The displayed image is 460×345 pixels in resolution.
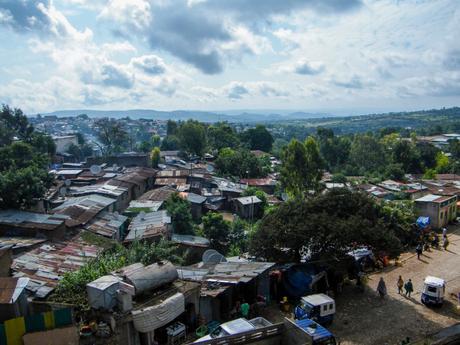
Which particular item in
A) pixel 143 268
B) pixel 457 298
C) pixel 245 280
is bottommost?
pixel 457 298

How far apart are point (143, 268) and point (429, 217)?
889 inches

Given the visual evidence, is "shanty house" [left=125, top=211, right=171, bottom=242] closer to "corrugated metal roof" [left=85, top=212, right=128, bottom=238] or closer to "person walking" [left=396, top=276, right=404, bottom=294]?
"corrugated metal roof" [left=85, top=212, right=128, bottom=238]

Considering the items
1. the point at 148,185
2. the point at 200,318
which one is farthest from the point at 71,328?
the point at 148,185

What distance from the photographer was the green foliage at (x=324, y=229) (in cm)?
1691

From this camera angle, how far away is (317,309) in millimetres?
14312

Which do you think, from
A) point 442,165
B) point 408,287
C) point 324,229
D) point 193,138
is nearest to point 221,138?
point 193,138

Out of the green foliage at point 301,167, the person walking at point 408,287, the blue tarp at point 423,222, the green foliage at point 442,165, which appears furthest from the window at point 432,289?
the green foliage at point 442,165

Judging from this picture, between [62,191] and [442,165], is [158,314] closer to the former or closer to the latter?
[62,191]

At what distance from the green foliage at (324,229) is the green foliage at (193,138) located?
3998 cm

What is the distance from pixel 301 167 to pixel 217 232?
41.4 feet

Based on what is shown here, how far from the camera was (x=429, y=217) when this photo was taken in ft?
Answer: 94.2

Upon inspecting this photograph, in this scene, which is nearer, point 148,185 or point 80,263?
point 80,263

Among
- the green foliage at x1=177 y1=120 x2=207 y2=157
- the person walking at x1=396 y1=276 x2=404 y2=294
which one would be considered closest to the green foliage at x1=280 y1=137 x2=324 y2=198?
the person walking at x1=396 y1=276 x2=404 y2=294

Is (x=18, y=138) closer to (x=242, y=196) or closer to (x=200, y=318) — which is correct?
(x=242, y=196)
